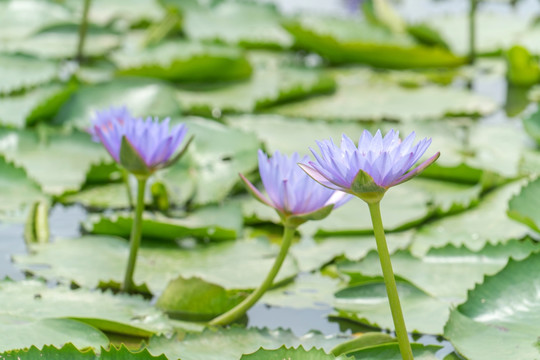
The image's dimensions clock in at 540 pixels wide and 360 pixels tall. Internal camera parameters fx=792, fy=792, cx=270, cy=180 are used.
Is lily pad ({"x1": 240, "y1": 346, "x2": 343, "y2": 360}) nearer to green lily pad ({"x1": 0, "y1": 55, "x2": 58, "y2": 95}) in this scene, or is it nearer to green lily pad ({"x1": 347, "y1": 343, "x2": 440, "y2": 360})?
green lily pad ({"x1": 347, "y1": 343, "x2": 440, "y2": 360})

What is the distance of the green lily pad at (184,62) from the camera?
2.31 m

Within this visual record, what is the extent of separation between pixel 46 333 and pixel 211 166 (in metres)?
0.74

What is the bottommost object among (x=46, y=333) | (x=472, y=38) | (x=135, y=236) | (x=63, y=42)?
(x=46, y=333)

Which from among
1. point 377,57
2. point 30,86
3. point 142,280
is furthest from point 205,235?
point 377,57

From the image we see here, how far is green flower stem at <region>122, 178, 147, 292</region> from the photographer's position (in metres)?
1.12

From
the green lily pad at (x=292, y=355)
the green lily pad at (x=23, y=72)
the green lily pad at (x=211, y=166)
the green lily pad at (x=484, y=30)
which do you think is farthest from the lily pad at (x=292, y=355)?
the green lily pad at (x=484, y=30)

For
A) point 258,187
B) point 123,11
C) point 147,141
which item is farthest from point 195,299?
point 123,11

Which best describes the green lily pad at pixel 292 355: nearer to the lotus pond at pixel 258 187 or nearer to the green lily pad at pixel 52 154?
the lotus pond at pixel 258 187

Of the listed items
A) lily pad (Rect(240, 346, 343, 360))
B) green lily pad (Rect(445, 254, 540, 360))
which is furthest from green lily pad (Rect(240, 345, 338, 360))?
green lily pad (Rect(445, 254, 540, 360))

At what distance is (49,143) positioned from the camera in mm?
1847

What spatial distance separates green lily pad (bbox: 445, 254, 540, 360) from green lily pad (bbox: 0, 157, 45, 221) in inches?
35.9

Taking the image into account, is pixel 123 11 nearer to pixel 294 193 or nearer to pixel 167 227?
pixel 167 227

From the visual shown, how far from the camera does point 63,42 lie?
8.79ft

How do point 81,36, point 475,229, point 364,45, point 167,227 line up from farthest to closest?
point 364,45
point 81,36
point 475,229
point 167,227
